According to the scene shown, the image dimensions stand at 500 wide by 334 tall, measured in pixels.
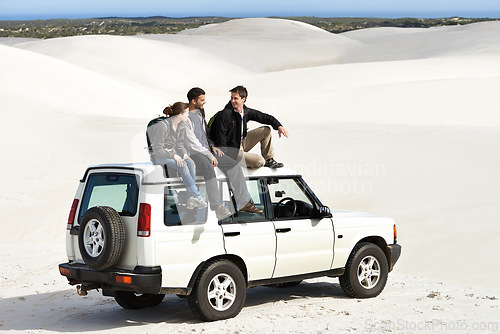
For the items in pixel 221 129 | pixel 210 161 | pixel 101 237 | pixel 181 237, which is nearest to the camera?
pixel 101 237

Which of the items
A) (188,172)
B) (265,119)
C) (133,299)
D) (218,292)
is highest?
(265,119)

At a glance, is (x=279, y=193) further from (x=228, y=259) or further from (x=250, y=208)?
(x=228, y=259)

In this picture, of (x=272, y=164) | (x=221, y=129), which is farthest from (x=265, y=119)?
(x=272, y=164)

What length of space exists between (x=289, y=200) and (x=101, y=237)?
7.94 feet

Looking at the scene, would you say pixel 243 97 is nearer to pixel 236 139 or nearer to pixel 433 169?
pixel 236 139

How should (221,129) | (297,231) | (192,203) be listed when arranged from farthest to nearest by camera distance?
(221,129), (297,231), (192,203)

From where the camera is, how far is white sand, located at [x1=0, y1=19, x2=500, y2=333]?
8.47 m

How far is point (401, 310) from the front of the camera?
853cm

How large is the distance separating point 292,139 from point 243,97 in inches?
588

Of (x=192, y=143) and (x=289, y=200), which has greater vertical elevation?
(x=192, y=143)

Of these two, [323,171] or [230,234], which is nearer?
[230,234]

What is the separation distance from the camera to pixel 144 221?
730 cm

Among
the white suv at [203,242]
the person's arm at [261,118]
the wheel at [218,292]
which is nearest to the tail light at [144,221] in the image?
the white suv at [203,242]

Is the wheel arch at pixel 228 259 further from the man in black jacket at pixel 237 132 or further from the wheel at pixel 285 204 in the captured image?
the man in black jacket at pixel 237 132
